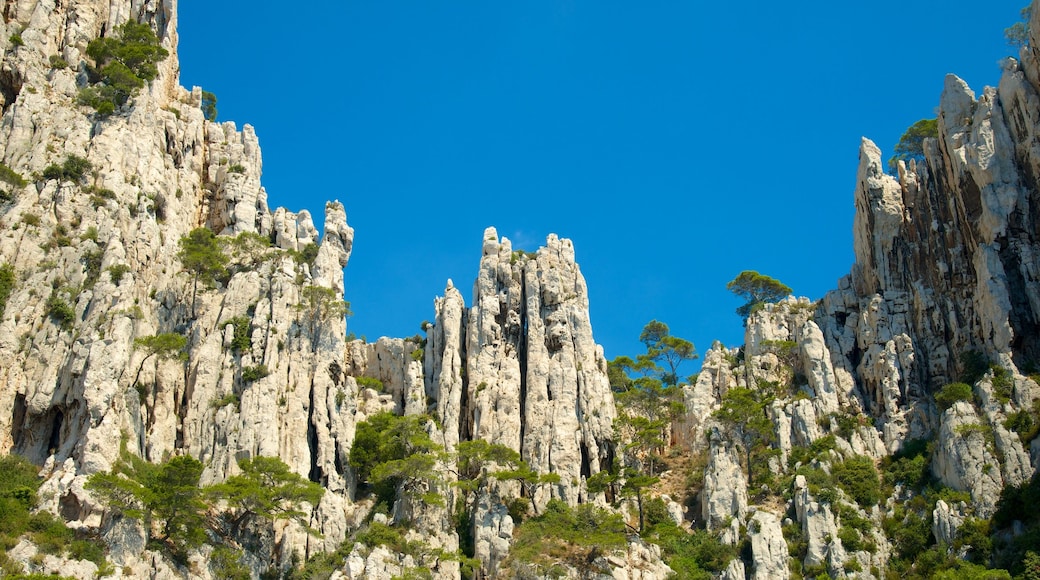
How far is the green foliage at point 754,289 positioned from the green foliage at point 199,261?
152ft

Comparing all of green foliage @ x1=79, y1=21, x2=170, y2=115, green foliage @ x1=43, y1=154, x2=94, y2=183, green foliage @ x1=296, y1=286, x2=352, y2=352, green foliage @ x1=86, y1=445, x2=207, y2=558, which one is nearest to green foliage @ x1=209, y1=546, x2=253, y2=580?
green foliage @ x1=86, y1=445, x2=207, y2=558

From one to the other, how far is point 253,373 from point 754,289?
4798cm

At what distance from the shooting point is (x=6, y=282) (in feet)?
202

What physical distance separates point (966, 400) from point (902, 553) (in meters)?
10.6

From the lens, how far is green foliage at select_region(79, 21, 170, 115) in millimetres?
75562

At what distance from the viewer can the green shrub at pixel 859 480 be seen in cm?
6231

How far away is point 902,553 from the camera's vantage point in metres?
59.0

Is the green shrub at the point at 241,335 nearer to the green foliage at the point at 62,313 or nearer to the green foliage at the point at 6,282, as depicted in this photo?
the green foliage at the point at 62,313

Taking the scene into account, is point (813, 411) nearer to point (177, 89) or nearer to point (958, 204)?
point (958, 204)

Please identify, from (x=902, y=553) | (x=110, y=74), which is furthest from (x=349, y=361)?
(x=902, y=553)

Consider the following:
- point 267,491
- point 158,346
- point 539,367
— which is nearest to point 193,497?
point 267,491

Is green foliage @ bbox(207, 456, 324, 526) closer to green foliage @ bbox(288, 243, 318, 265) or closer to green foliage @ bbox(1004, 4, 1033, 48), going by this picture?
green foliage @ bbox(288, 243, 318, 265)

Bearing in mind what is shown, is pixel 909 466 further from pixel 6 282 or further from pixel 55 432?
pixel 6 282

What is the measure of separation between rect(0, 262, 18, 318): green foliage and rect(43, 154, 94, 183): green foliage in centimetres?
796
